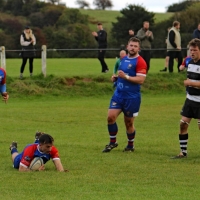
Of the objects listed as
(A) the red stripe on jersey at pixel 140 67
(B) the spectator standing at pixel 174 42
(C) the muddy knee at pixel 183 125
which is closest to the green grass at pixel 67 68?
(B) the spectator standing at pixel 174 42

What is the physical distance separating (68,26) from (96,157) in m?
68.8

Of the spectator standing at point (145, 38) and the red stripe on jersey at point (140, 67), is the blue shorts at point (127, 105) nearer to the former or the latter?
the red stripe on jersey at point (140, 67)

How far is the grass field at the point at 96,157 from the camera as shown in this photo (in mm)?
9297

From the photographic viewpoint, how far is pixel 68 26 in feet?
265

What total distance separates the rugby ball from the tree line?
142ft

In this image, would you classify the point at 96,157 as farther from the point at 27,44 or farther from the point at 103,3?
the point at 103,3

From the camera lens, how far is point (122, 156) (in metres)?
12.9

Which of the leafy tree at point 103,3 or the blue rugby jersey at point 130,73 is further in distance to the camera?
A: the leafy tree at point 103,3

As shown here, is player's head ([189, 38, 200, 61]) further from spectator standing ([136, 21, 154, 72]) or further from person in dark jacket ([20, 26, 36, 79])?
person in dark jacket ([20, 26, 36, 79])

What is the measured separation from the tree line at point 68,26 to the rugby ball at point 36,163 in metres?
43.3

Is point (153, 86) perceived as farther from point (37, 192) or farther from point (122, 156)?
point (37, 192)

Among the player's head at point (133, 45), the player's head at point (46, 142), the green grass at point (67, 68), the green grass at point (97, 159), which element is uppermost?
the player's head at point (133, 45)

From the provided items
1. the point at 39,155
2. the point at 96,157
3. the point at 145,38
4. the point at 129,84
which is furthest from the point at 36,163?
the point at 145,38

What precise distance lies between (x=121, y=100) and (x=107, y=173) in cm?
277
